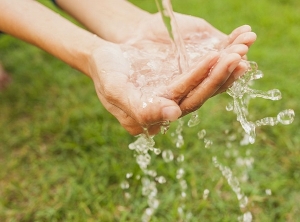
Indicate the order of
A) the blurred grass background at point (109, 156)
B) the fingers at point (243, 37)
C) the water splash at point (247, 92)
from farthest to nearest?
the blurred grass background at point (109, 156)
the water splash at point (247, 92)
the fingers at point (243, 37)

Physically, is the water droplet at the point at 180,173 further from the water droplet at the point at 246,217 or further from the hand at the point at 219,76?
the hand at the point at 219,76

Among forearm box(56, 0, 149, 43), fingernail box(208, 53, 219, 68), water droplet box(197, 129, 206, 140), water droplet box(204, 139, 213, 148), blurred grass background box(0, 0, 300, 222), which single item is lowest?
blurred grass background box(0, 0, 300, 222)

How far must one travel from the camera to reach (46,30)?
1743 mm

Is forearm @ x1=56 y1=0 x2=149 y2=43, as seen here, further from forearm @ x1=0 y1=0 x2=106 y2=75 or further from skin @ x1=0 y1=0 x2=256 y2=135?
forearm @ x1=0 y1=0 x2=106 y2=75

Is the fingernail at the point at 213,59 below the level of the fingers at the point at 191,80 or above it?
above

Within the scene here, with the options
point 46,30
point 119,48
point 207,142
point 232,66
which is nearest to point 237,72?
point 232,66

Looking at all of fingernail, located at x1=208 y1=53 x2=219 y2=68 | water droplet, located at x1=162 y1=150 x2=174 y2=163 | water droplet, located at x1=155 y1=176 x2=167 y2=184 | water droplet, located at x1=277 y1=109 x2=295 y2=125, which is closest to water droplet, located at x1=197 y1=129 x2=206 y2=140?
water droplet, located at x1=162 y1=150 x2=174 y2=163

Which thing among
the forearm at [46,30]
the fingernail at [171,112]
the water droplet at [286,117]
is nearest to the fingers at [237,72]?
the fingernail at [171,112]

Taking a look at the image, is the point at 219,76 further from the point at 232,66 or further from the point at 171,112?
the point at 171,112

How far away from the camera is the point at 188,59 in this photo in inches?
64.7

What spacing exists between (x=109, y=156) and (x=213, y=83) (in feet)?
3.07

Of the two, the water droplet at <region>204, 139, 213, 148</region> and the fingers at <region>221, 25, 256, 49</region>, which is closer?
the fingers at <region>221, 25, 256, 49</region>

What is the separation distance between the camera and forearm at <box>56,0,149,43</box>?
1917 millimetres

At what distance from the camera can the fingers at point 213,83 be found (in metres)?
1.21
